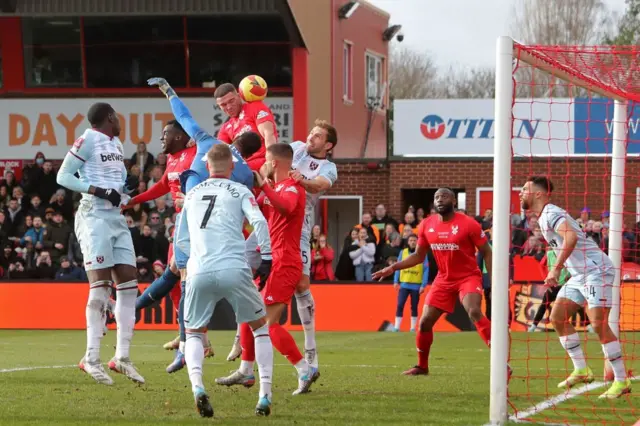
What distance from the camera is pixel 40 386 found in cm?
1012

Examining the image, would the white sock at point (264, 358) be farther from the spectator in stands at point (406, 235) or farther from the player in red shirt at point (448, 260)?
the spectator in stands at point (406, 235)

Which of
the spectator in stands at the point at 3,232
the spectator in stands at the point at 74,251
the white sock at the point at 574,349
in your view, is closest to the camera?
the white sock at the point at 574,349

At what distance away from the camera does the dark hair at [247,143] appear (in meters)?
9.88

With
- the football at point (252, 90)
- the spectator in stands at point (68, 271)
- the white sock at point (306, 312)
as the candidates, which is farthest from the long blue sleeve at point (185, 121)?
the spectator in stands at point (68, 271)

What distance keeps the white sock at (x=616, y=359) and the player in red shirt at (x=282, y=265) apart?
2.71m

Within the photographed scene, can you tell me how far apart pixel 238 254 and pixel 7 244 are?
18.6 m

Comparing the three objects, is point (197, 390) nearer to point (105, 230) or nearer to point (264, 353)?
point (264, 353)

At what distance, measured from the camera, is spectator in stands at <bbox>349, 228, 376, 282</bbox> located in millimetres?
24094

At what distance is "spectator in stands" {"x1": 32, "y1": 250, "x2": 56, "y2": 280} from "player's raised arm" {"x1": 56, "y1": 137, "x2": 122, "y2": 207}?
14.7 meters

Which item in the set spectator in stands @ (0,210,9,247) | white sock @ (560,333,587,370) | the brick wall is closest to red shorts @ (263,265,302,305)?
white sock @ (560,333,587,370)

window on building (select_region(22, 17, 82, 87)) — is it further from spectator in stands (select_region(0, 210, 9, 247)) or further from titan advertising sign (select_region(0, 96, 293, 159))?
spectator in stands (select_region(0, 210, 9, 247))

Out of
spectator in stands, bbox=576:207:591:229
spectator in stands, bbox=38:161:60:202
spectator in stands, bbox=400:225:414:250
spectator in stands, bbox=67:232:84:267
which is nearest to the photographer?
spectator in stands, bbox=576:207:591:229

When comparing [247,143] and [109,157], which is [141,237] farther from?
[247,143]

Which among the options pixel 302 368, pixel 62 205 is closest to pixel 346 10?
pixel 62 205
